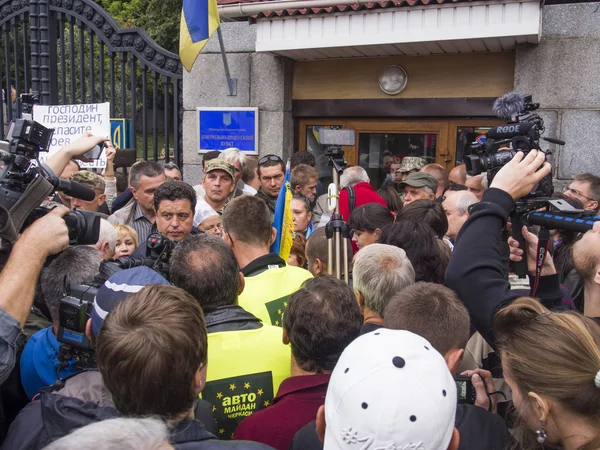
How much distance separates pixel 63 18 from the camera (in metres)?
7.78

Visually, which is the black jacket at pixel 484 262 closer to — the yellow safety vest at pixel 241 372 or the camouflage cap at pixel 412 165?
the yellow safety vest at pixel 241 372

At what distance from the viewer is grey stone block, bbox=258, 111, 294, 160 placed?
745cm

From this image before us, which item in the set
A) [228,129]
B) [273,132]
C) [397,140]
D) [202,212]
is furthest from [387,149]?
[202,212]

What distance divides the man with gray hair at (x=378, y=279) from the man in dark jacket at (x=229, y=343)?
0.46 meters

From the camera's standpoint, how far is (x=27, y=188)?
2.12m

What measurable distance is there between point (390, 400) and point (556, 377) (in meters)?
0.52

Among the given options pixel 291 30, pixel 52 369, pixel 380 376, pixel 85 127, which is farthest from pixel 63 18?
pixel 380 376

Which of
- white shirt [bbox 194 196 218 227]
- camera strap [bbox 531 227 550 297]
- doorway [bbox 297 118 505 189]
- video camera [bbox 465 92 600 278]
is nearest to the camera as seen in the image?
video camera [bbox 465 92 600 278]

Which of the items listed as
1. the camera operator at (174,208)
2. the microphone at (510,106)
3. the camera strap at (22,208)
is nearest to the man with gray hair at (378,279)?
the microphone at (510,106)

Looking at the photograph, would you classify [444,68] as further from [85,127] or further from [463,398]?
[463,398]

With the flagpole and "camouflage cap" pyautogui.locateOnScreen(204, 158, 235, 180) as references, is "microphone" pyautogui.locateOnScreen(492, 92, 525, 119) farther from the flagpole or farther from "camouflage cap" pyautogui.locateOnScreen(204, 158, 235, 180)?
the flagpole

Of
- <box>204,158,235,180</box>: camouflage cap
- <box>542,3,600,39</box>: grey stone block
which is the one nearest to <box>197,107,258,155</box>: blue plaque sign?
<box>204,158,235,180</box>: camouflage cap

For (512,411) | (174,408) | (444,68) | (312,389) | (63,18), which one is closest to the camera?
(174,408)

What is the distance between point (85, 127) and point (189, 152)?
154 cm
